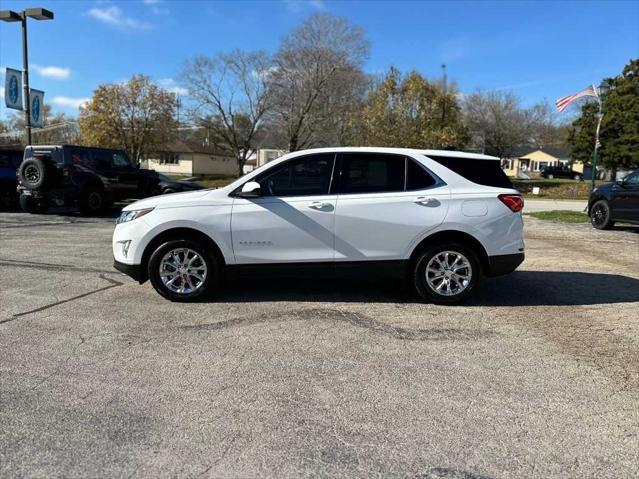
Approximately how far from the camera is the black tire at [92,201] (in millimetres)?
14961

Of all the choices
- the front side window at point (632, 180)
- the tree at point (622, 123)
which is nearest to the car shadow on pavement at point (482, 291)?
the front side window at point (632, 180)

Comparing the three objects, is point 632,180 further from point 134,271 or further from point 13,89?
point 13,89

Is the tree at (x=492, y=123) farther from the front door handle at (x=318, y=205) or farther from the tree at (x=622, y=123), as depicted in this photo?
the front door handle at (x=318, y=205)

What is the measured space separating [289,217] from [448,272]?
191cm

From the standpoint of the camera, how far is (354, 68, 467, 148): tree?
116ft

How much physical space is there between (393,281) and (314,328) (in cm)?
236

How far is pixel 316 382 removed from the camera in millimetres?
3797

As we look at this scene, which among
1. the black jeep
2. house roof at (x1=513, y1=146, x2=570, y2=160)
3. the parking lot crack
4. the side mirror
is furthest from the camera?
house roof at (x1=513, y1=146, x2=570, y2=160)

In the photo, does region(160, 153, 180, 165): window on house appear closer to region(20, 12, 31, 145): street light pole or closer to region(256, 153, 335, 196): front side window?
region(20, 12, 31, 145): street light pole

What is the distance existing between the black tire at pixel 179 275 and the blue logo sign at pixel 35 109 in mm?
14045

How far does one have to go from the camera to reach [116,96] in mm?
39594

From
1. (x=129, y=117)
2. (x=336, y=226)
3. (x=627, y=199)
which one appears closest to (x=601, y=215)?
(x=627, y=199)

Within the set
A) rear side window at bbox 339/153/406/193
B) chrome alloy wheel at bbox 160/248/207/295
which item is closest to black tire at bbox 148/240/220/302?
chrome alloy wheel at bbox 160/248/207/295

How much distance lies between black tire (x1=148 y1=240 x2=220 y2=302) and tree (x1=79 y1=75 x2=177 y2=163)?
124 ft
